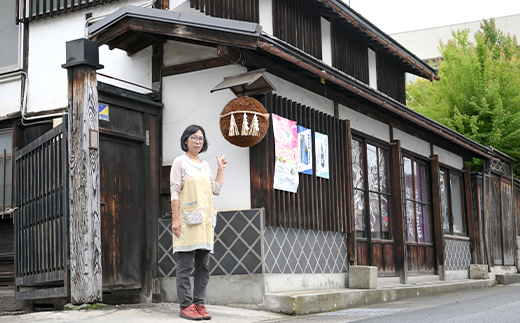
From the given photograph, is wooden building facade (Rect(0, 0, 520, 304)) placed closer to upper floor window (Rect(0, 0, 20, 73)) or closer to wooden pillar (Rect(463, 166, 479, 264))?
upper floor window (Rect(0, 0, 20, 73))

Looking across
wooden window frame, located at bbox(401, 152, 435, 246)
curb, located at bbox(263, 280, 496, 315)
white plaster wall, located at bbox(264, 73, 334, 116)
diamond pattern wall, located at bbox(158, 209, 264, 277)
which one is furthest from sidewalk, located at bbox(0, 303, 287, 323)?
wooden window frame, located at bbox(401, 152, 435, 246)

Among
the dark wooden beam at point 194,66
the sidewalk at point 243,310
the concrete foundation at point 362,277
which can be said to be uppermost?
the dark wooden beam at point 194,66

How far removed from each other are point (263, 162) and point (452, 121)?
46.9 ft

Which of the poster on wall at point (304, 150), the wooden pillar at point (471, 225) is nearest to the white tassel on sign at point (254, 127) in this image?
the poster on wall at point (304, 150)

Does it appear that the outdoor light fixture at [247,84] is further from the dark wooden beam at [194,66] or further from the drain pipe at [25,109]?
the drain pipe at [25,109]

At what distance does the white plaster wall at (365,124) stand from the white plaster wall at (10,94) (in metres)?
5.02

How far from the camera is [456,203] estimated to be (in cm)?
1675

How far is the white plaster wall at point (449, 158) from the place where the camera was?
620 inches

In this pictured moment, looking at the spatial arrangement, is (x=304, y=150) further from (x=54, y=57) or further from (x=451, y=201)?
(x=451, y=201)

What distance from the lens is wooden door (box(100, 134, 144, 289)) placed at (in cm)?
863

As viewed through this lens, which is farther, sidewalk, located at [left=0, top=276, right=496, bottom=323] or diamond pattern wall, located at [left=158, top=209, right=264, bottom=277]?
diamond pattern wall, located at [left=158, top=209, right=264, bottom=277]

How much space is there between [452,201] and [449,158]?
3.46ft

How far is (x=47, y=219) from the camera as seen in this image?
26.7 ft

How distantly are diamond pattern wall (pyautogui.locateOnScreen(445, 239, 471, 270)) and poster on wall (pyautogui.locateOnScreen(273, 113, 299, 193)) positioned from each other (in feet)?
23.3
